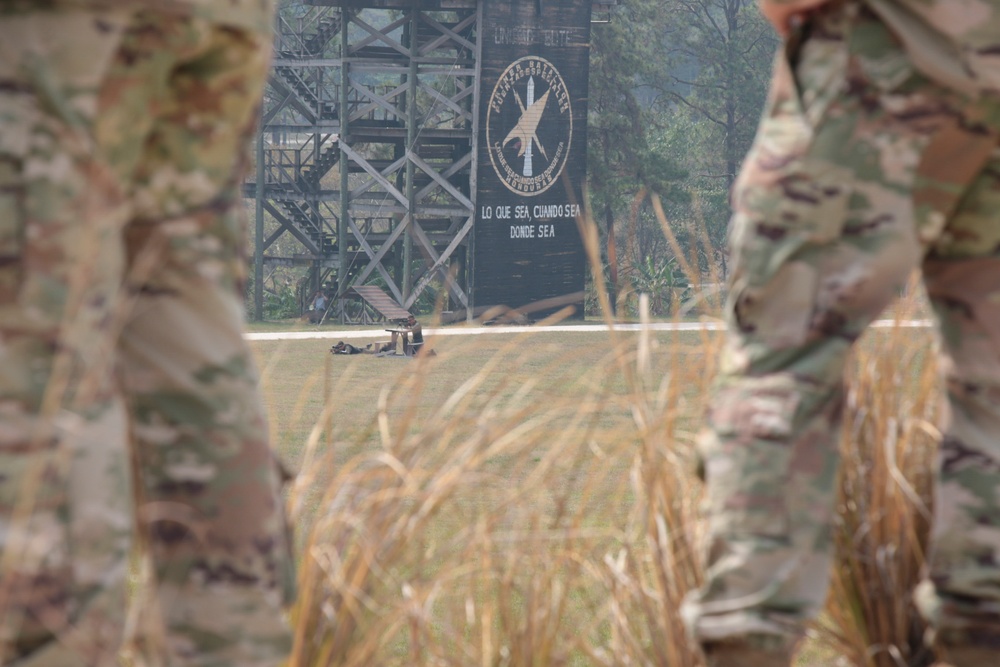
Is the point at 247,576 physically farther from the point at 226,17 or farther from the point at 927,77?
the point at 927,77

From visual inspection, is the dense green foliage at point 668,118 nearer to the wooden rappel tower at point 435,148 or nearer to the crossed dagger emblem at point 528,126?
the wooden rappel tower at point 435,148

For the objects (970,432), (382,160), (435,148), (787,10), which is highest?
(435,148)

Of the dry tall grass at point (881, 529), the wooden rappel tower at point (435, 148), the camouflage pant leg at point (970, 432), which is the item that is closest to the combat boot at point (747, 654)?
the camouflage pant leg at point (970, 432)

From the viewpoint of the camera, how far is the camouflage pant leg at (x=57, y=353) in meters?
1.18

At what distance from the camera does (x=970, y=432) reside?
64.7 inches

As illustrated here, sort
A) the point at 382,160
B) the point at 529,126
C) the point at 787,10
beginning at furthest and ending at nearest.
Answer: the point at 382,160, the point at 529,126, the point at 787,10

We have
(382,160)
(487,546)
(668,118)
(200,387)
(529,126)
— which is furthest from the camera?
(668,118)

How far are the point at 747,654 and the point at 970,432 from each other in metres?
0.40

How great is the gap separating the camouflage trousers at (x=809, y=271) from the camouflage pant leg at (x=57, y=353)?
2.07 ft

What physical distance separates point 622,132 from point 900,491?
26813 millimetres

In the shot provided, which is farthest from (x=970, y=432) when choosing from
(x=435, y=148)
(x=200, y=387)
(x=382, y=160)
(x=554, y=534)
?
(x=382, y=160)

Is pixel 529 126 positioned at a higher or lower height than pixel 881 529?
higher

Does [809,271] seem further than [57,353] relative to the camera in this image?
Yes

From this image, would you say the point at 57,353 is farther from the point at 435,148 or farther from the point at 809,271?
the point at 435,148
